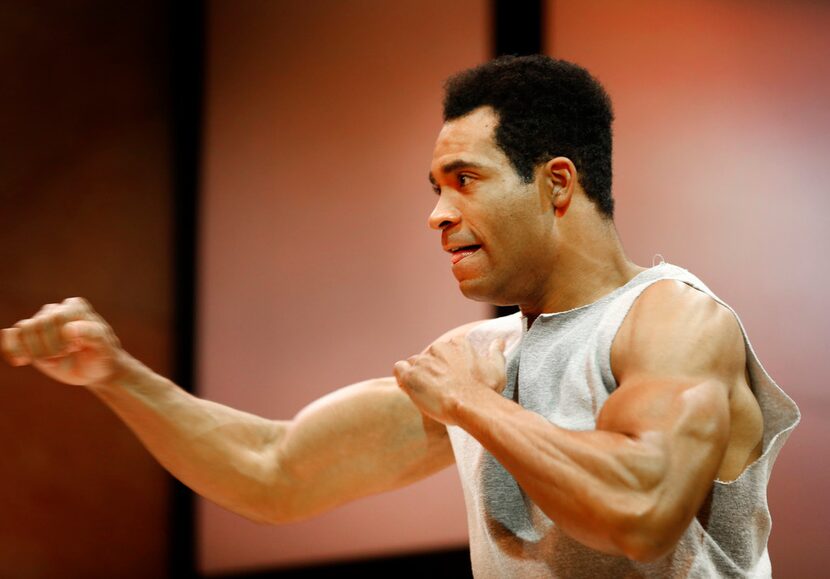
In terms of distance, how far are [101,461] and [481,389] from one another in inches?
69.0

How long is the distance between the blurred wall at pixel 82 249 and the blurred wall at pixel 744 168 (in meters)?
1.46

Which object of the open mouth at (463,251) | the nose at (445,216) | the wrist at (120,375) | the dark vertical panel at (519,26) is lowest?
the wrist at (120,375)

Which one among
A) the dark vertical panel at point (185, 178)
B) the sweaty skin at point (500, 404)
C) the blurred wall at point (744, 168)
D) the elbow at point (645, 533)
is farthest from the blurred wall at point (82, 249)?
the elbow at point (645, 533)

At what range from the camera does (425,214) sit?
316 centimetres

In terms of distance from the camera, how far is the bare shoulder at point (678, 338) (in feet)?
4.26

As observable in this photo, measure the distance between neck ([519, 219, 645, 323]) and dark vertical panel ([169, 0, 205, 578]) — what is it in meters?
1.52

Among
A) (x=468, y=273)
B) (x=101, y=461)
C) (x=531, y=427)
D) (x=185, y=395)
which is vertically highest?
(x=468, y=273)

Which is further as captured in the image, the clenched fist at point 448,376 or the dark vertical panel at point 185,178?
the dark vertical panel at point 185,178

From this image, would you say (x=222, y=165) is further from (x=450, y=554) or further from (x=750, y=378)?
(x=750, y=378)

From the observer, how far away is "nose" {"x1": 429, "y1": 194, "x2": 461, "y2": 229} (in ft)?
5.24

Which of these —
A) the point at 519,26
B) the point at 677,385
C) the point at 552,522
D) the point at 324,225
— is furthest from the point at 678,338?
the point at 519,26

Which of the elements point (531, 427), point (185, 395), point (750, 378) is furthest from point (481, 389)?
point (185, 395)

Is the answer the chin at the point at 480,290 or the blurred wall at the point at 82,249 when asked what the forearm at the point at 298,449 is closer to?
the chin at the point at 480,290

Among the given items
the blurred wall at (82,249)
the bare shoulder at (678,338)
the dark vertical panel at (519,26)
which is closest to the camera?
the bare shoulder at (678,338)
